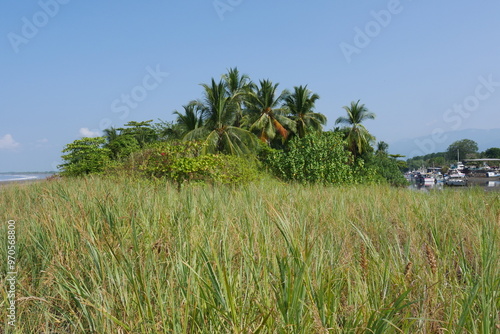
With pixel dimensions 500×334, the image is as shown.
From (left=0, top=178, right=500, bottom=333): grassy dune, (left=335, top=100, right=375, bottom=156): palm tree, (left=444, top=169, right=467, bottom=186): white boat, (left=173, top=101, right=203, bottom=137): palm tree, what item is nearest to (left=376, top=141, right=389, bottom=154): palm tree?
(left=444, top=169, right=467, bottom=186): white boat

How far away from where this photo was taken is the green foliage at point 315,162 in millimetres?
16953

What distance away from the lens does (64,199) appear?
16.9 ft

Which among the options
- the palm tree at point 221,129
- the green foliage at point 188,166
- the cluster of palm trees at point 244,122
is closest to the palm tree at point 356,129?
the cluster of palm trees at point 244,122

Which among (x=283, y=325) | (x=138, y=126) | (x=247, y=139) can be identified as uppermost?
(x=138, y=126)

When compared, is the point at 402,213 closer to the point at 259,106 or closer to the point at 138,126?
the point at 259,106

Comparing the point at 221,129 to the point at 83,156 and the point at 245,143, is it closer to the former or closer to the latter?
the point at 245,143

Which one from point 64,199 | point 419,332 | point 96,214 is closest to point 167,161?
point 64,199

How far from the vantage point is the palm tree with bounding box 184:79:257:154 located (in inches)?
1008

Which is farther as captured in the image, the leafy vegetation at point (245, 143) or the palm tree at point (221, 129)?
the palm tree at point (221, 129)

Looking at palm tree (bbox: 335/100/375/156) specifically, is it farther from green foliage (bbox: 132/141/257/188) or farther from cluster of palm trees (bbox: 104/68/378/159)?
green foliage (bbox: 132/141/257/188)

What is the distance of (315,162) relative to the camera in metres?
17.0

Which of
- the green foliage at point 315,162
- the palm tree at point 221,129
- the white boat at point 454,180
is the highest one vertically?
the palm tree at point 221,129

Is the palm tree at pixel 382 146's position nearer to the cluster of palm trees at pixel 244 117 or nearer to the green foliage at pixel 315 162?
the cluster of palm trees at pixel 244 117

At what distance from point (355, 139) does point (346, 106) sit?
4485 millimetres
